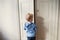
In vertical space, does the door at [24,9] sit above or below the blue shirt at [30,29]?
above

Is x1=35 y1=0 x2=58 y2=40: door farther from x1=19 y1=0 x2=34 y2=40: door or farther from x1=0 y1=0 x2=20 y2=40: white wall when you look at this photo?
x1=0 y1=0 x2=20 y2=40: white wall

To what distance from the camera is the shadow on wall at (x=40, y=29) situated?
1.64 meters

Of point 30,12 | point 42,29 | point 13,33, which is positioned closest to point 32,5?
point 30,12

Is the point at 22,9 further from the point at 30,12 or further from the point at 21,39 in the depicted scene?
the point at 21,39

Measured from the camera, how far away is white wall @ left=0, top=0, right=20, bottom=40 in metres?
1.63

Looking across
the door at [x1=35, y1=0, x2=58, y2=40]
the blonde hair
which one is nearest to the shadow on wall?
the door at [x1=35, y1=0, x2=58, y2=40]

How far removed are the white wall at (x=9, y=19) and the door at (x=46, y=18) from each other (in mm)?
286

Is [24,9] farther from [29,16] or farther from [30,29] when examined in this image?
[30,29]

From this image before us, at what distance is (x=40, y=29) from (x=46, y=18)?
6.7 inches

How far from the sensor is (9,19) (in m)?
1.66

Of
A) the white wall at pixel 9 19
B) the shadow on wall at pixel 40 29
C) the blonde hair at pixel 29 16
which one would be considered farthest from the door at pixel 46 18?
the white wall at pixel 9 19

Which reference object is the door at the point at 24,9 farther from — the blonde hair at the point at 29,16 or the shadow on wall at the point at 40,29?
the shadow on wall at the point at 40,29

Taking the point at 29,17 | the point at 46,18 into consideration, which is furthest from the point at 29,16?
the point at 46,18

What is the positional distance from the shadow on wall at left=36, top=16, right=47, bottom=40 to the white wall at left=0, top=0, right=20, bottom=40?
273mm
